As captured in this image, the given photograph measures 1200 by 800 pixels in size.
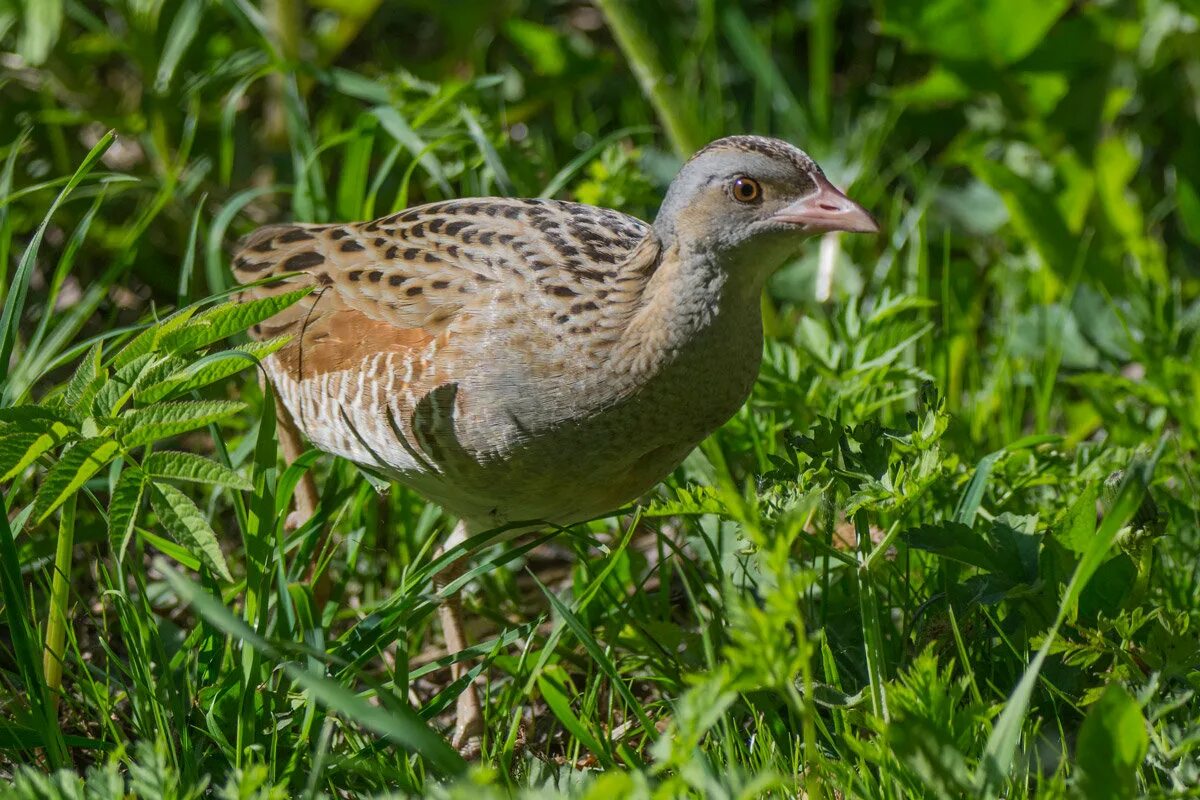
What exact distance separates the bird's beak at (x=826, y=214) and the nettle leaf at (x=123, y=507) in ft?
3.88

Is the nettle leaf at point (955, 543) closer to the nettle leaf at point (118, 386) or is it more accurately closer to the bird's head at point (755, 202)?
the bird's head at point (755, 202)

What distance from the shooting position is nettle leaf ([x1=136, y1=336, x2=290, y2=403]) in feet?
7.54

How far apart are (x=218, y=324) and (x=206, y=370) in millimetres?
77

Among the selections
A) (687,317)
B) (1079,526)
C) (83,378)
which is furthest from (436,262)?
(1079,526)

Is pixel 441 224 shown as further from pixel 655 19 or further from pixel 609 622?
pixel 655 19

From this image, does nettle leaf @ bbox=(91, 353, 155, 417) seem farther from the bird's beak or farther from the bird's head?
the bird's beak

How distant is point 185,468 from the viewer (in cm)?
229

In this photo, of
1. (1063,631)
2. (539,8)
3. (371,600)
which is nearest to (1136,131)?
(539,8)

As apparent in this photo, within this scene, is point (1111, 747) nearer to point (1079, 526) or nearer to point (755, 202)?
point (1079, 526)

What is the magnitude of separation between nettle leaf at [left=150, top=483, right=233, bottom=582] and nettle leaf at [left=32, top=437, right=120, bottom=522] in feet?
0.31

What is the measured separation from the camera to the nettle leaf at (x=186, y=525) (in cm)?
229

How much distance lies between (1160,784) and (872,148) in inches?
100

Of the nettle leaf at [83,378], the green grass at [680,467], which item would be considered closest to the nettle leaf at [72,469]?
the green grass at [680,467]

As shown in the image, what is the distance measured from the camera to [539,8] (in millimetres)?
5266
